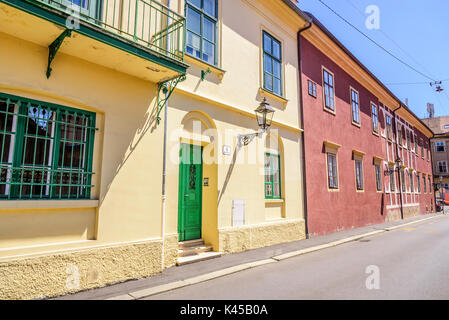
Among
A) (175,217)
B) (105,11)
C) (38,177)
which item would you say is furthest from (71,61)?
(175,217)

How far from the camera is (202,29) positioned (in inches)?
283

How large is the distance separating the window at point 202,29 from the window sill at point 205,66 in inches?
10.2

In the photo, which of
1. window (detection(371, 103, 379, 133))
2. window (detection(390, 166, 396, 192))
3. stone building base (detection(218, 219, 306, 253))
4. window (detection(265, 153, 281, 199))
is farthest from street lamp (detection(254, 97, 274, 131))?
window (detection(390, 166, 396, 192))

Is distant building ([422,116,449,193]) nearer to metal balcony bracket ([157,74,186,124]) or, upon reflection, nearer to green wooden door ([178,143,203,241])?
green wooden door ([178,143,203,241])

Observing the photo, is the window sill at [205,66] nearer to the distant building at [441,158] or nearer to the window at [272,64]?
the window at [272,64]

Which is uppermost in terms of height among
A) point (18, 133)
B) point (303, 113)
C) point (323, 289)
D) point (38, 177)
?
point (303, 113)

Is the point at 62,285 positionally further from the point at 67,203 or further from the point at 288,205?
the point at 288,205

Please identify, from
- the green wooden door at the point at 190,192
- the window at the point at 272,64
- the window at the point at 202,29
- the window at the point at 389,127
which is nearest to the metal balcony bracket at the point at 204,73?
the window at the point at 202,29

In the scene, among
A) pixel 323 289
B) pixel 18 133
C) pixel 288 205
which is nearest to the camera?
pixel 18 133

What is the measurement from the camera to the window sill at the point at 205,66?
21.9 ft

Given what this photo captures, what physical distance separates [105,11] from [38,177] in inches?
120

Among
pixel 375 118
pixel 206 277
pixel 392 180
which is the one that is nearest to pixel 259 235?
pixel 206 277

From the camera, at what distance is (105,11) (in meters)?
5.13

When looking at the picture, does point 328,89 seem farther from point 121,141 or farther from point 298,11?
point 121,141
